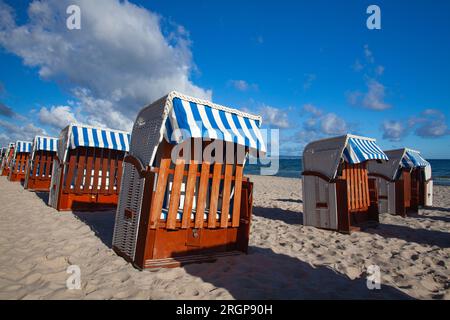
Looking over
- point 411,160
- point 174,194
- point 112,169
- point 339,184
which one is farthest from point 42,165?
point 411,160

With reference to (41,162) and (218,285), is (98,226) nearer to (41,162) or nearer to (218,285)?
(218,285)

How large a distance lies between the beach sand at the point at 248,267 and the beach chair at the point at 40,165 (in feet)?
24.2

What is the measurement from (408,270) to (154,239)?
13.7 feet

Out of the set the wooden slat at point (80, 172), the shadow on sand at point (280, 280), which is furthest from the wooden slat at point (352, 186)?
the wooden slat at point (80, 172)

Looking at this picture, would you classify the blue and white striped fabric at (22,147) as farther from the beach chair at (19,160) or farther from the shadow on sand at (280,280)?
the shadow on sand at (280,280)

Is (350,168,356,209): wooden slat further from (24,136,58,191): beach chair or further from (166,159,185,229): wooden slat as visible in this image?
(24,136,58,191): beach chair

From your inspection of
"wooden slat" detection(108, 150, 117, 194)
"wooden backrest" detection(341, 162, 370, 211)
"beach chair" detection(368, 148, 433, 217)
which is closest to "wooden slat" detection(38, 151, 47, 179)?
"wooden slat" detection(108, 150, 117, 194)

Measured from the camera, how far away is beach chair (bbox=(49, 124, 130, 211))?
8469 millimetres

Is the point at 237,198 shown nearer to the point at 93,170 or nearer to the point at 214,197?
the point at 214,197

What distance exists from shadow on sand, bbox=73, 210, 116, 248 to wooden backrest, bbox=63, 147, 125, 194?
0.75 meters

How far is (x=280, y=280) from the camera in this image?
3.78 meters

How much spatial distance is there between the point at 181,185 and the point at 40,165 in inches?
511
